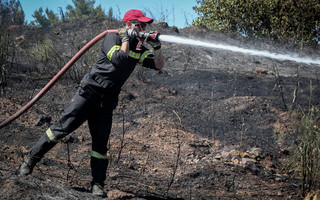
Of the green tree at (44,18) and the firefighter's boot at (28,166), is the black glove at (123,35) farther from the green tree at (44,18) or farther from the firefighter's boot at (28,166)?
the green tree at (44,18)

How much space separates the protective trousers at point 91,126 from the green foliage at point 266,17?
10.5m

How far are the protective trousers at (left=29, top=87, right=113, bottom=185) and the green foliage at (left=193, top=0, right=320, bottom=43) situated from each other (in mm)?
10503

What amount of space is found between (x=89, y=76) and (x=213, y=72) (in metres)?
6.11

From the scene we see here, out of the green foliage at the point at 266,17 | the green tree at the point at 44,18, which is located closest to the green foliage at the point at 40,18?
the green tree at the point at 44,18

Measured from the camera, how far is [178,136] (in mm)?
5141

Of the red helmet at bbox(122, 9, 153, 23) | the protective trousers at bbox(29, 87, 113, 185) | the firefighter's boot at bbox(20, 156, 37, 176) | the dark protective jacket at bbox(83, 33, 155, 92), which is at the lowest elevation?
the firefighter's boot at bbox(20, 156, 37, 176)

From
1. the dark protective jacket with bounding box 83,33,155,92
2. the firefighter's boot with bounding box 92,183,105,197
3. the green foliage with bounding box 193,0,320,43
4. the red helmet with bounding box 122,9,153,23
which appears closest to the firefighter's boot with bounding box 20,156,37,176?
the firefighter's boot with bounding box 92,183,105,197

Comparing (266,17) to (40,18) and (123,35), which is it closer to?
(123,35)

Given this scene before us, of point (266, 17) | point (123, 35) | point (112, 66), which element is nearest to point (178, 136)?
point (112, 66)

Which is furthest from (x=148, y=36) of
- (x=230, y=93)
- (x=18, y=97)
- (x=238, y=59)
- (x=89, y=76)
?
(x=238, y=59)

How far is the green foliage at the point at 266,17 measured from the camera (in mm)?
12641

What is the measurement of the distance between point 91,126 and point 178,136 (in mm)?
2084

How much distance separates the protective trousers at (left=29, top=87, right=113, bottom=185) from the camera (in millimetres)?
3127

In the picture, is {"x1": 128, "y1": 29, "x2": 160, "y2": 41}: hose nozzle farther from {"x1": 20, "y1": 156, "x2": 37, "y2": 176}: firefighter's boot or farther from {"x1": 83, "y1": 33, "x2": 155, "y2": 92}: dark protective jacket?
{"x1": 20, "y1": 156, "x2": 37, "y2": 176}: firefighter's boot
